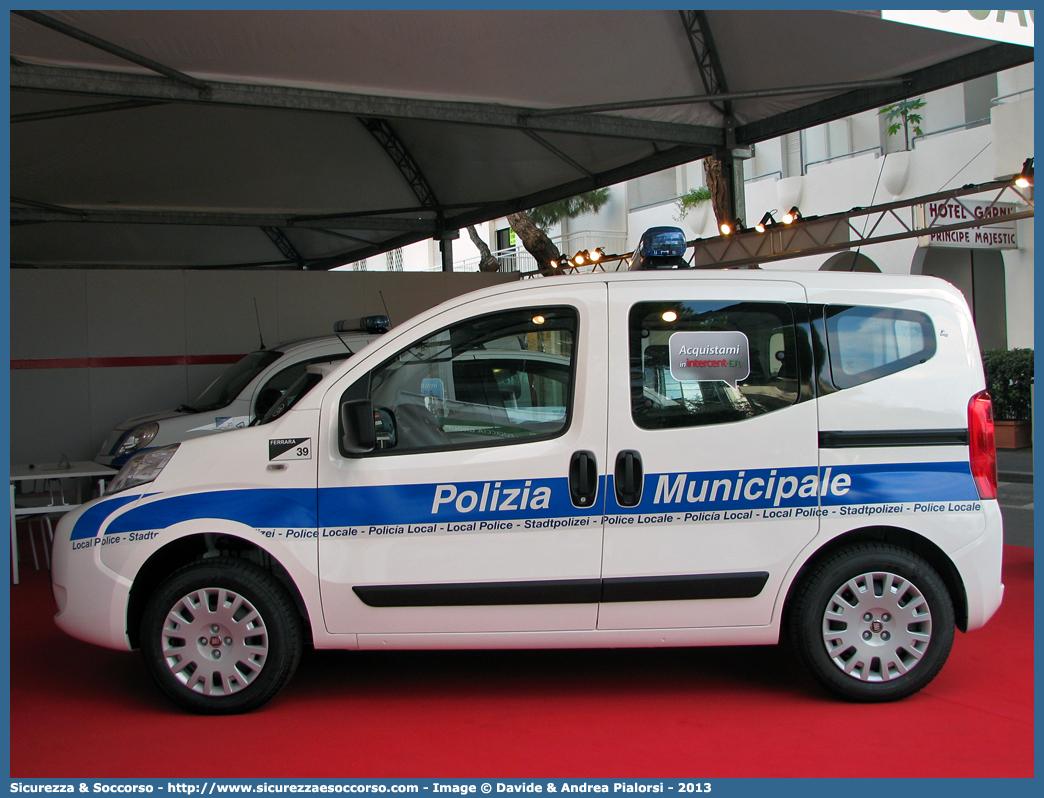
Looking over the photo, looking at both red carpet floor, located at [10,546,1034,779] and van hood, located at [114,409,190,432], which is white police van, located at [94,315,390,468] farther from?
red carpet floor, located at [10,546,1034,779]

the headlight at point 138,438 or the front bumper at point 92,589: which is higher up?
the headlight at point 138,438

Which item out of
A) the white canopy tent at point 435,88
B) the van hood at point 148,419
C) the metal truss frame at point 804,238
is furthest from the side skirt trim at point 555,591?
the metal truss frame at point 804,238

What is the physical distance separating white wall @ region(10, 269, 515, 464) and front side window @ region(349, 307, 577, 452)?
26.9ft

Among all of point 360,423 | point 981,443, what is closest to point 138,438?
point 360,423

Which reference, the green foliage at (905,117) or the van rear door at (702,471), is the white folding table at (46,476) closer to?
the van rear door at (702,471)

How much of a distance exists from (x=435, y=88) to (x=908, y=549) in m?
5.66

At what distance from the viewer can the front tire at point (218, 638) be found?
3912 millimetres

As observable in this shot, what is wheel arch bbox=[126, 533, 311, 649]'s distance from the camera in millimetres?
3996

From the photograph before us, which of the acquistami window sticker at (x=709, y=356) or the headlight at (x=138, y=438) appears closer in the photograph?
the acquistami window sticker at (x=709, y=356)

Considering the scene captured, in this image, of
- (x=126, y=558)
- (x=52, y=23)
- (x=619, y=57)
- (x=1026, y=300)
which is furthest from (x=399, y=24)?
(x=1026, y=300)

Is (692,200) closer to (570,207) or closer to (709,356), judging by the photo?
(570,207)

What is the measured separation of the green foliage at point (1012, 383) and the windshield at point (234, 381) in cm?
1148

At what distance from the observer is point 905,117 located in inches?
789

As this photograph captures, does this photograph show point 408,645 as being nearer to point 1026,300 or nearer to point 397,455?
point 397,455
